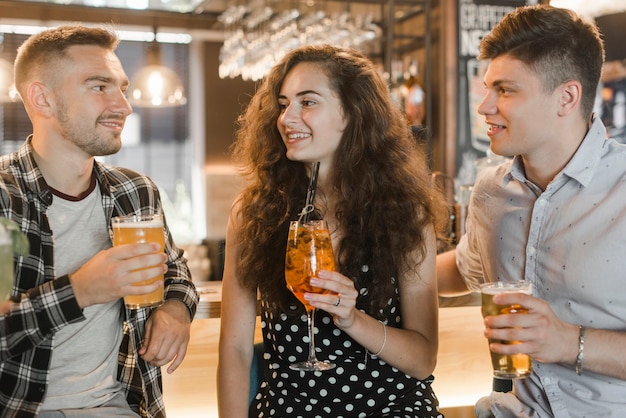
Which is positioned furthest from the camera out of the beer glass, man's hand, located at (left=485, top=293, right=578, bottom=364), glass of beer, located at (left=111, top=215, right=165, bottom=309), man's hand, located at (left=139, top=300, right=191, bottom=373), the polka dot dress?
the polka dot dress

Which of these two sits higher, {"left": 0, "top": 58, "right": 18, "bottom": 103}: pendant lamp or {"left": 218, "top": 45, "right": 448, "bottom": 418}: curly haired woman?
{"left": 0, "top": 58, "right": 18, "bottom": 103}: pendant lamp

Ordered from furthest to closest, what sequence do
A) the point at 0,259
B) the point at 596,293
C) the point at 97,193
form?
1. the point at 97,193
2. the point at 596,293
3. the point at 0,259

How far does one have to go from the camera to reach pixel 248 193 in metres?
2.52

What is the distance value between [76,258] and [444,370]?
1.62 meters

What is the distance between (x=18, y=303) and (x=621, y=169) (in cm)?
158

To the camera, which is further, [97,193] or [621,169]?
[97,193]

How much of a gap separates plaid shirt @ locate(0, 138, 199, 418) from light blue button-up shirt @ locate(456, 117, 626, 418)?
0.98 meters

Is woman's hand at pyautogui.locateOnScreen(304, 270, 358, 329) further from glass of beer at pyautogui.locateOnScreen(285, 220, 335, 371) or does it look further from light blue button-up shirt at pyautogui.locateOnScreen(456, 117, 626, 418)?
light blue button-up shirt at pyautogui.locateOnScreen(456, 117, 626, 418)

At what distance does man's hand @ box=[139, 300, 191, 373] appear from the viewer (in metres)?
2.06

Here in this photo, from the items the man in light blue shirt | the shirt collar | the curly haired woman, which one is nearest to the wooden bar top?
the curly haired woman

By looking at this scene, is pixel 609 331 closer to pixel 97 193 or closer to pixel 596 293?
pixel 596 293

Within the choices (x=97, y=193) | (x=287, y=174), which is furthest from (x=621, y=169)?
(x=97, y=193)

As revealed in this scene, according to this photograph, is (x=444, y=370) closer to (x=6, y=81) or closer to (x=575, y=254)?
(x=575, y=254)

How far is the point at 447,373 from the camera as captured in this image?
3125 millimetres
